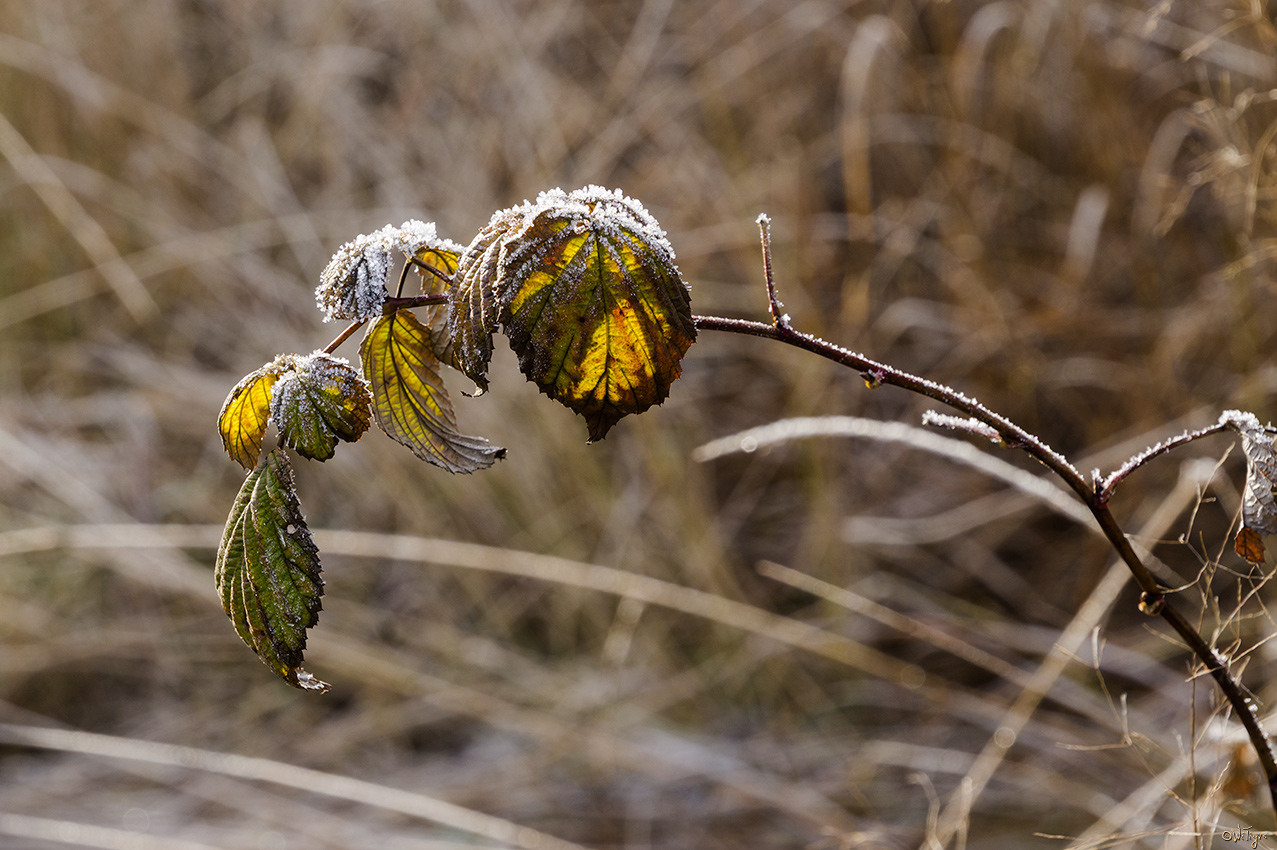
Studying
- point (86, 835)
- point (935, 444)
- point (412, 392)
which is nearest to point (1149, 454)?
point (935, 444)

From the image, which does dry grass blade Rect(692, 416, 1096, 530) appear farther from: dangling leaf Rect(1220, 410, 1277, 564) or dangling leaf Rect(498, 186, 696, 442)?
dangling leaf Rect(498, 186, 696, 442)

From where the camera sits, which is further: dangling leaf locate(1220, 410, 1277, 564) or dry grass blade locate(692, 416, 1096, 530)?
dry grass blade locate(692, 416, 1096, 530)

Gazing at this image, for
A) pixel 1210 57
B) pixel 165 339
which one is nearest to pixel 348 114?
pixel 165 339

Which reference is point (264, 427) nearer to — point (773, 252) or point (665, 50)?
point (773, 252)

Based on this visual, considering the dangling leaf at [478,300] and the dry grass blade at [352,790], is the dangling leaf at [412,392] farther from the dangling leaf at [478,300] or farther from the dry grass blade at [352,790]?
the dry grass blade at [352,790]

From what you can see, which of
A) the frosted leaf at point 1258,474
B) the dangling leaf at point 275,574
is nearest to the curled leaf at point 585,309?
the dangling leaf at point 275,574

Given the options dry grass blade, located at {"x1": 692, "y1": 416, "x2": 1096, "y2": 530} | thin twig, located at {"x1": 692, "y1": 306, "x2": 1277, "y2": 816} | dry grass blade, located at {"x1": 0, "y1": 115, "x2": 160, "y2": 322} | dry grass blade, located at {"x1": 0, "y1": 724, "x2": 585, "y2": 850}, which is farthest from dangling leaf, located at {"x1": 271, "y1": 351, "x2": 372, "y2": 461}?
dry grass blade, located at {"x1": 0, "y1": 115, "x2": 160, "y2": 322}
